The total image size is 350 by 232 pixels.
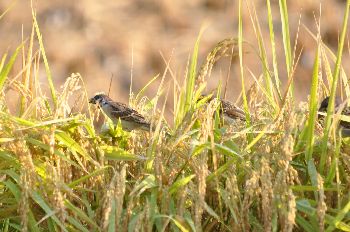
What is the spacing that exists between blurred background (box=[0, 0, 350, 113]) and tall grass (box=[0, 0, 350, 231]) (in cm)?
901

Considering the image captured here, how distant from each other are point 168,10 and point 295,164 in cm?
1234

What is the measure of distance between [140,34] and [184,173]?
11398mm

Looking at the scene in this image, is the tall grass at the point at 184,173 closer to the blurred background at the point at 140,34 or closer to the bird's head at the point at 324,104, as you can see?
the bird's head at the point at 324,104

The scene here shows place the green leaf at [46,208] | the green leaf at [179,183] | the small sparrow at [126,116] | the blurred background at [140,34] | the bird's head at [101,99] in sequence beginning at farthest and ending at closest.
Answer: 1. the blurred background at [140,34]
2. the bird's head at [101,99]
3. the small sparrow at [126,116]
4. the green leaf at [179,183]
5. the green leaf at [46,208]

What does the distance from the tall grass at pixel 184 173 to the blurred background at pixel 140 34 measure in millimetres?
9006

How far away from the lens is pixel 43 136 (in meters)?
4.30

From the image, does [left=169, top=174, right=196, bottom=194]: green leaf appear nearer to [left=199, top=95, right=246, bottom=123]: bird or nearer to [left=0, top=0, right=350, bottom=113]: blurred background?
[left=199, top=95, right=246, bottom=123]: bird

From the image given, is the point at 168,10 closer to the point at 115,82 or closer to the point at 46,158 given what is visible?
the point at 115,82

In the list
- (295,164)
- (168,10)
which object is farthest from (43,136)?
(168,10)

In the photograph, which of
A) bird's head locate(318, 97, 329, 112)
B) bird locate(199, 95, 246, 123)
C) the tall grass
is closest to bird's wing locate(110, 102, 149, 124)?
bird locate(199, 95, 246, 123)

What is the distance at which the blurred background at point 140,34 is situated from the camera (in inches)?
575

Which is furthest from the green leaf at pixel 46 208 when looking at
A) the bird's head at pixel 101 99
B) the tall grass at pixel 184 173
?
the bird's head at pixel 101 99

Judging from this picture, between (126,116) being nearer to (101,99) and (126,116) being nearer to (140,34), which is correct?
(101,99)

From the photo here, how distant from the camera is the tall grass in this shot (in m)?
4.06
